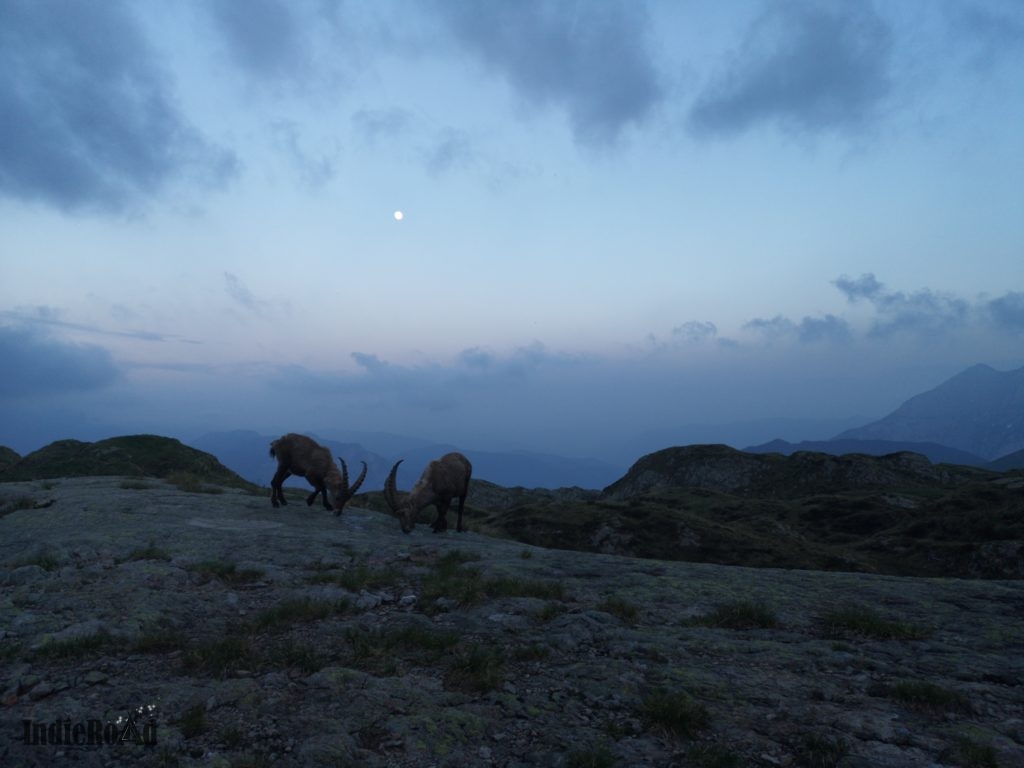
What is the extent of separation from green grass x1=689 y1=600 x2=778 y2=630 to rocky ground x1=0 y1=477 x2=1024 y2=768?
43 millimetres

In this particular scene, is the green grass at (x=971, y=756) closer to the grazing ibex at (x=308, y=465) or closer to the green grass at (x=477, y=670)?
the green grass at (x=477, y=670)

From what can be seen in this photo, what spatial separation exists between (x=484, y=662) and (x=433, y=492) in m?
13.7

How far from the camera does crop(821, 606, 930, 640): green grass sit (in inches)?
338

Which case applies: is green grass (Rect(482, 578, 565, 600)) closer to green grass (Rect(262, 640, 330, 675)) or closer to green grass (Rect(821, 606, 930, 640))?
green grass (Rect(262, 640, 330, 675))

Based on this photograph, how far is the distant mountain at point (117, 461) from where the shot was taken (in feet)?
158

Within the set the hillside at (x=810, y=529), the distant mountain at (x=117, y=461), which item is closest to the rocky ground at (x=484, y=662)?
the hillside at (x=810, y=529)

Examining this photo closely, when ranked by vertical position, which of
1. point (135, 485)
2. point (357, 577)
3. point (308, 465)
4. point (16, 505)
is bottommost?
point (357, 577)

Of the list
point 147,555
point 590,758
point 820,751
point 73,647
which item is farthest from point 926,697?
point 147,555

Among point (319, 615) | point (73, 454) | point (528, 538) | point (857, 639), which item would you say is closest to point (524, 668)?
point (319, 615)

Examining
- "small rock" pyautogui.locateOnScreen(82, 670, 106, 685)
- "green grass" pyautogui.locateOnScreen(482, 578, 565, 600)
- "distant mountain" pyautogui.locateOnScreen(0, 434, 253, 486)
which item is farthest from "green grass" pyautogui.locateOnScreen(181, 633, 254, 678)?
"distant mountain" pyautogui.locateOnScreen(0, 434, 253, 486)

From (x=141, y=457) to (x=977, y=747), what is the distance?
2446 inches

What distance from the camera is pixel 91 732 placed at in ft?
18.7

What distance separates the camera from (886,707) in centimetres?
623

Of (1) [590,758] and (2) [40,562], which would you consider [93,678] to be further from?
(1) [590,758]
